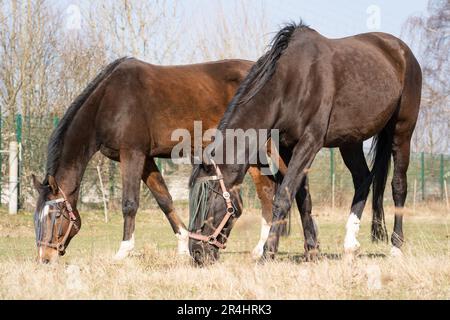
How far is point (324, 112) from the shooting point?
7637mm

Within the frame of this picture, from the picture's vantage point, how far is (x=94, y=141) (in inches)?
371

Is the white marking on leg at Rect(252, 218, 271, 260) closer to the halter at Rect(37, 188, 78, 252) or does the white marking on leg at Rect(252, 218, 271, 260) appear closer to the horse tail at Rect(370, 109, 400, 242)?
the horse tail at Rect(370, 109, 400, 242)

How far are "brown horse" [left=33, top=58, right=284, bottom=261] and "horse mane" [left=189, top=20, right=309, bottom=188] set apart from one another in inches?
83.3

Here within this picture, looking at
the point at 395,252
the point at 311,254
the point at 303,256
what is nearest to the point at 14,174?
the point at 303,256

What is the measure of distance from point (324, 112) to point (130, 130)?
2888 mm

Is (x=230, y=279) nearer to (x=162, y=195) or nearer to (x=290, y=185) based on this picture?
(x=290, y=185)

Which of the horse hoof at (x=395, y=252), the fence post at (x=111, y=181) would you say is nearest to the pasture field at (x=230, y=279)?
the horse hoof at (x=395, y=252)

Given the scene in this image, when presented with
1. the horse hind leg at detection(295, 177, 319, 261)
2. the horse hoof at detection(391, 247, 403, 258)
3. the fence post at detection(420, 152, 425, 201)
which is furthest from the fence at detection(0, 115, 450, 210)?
the horse hind leg at detection(295, 177, 319, 261)

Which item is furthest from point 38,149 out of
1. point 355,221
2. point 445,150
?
point 445,150

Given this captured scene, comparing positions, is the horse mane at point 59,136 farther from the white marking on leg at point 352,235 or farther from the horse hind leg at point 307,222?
the white marking on leg at point 352,235

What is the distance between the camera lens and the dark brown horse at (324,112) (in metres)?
7.11

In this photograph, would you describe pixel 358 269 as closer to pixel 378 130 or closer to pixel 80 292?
pixel 80 292

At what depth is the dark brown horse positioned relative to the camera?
7.11m
